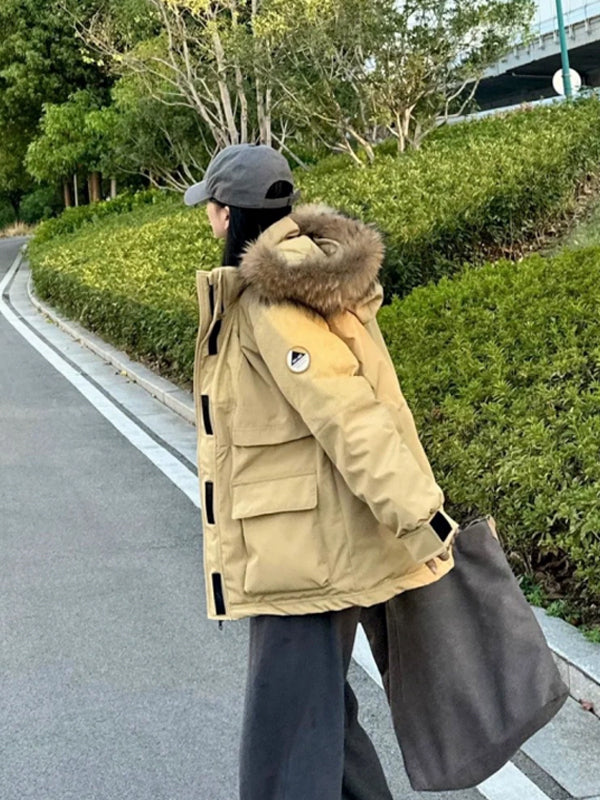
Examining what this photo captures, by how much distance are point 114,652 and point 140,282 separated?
9.11 metres

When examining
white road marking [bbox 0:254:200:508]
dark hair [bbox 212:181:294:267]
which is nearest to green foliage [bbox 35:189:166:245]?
white road marking [bbox 0:254:200:508]

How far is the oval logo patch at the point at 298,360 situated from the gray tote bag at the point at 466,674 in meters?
0.64

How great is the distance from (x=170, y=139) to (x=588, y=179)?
1563 cm

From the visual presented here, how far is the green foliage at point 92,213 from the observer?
27.7 metres

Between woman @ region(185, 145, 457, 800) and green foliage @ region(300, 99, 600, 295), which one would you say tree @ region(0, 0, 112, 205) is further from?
woman @ region(185, 145, 457, 800)

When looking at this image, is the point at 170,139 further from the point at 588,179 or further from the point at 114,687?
the point at 114,687

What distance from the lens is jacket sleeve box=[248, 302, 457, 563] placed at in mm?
2250

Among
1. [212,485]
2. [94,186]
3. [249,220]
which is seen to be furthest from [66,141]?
[212,485]

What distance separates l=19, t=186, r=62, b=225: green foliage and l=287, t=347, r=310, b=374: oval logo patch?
5180 cm

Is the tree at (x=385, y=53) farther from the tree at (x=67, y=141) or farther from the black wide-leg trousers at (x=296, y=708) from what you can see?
the black wide-leg trousers at (x=296, y=708)

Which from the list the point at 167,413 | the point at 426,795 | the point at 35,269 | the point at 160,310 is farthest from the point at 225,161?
the point at 35,269

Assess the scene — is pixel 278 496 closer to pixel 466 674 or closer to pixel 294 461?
pixel 294 461

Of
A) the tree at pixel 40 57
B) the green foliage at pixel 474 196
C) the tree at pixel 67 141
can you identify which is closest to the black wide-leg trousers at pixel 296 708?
the green foliage at pixel 474 196

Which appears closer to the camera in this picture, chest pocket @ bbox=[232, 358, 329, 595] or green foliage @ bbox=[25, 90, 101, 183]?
chest pocket @ bbox=[232, 358, 329, 595]
